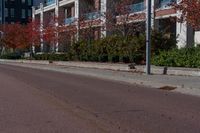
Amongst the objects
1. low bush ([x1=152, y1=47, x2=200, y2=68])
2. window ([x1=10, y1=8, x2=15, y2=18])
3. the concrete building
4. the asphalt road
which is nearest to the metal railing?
the concrete building

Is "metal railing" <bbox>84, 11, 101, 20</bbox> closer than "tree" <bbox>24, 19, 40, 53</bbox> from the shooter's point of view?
Yes

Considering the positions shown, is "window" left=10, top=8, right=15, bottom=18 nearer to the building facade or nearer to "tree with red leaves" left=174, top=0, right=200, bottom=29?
the building facade

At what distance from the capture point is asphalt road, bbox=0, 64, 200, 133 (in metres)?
10.9

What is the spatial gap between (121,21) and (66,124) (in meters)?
33.6

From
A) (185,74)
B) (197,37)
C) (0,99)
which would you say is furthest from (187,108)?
(197,37)

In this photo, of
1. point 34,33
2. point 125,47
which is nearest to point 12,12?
point 34,33

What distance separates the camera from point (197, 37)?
42.2m

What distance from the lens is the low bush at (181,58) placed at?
29.6m

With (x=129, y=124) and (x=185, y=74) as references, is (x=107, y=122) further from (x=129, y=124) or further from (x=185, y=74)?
(x=185, y=74)

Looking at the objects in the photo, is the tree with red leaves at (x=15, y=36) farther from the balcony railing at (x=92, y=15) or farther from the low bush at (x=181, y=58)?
the low bush at (x=181, y=58)

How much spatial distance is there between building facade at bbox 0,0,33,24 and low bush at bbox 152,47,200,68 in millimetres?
103974

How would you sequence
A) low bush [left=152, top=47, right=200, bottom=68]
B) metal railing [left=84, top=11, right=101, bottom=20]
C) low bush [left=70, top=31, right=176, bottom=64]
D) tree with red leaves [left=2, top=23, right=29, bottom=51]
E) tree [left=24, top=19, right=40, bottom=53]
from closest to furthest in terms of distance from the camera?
low bush [left=152, top=47, right=200, bottom=68] < low bush [left=70, top=31, right=176, bottom=64] < metal railing [left=84, top=11, right=101, bottom=20] < tree [left=24, top=19, right=40, bottom=53] < tree with red leaves [left=2, top=23, right=29, bottom=51]

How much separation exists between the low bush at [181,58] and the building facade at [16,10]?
341 feet

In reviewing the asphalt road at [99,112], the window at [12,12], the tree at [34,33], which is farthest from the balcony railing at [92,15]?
the window at [12,12]
